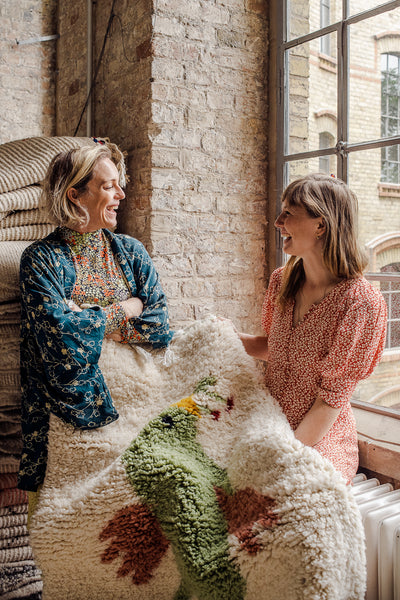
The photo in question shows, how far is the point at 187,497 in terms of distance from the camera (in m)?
1.47

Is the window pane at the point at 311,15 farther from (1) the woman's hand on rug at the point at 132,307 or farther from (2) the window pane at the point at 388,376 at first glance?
(1) the woman's hand on rug at the point at 132,307

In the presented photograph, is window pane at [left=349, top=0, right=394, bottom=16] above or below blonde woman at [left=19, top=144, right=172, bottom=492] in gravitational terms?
above

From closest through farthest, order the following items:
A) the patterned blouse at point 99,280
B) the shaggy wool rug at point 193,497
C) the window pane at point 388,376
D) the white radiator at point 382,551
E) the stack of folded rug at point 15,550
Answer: the shaggy wool rug at point 193,497
the white radiator at point 382,551
the patterned blouse at point 99,280
the stack of folded rug at point 15,550
the window pane at point 388,376

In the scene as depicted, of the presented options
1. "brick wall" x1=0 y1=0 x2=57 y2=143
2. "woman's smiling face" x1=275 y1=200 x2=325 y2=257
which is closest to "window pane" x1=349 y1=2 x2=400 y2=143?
"woman's smiling face" x1=275 y1=200 x2=325 y2=257

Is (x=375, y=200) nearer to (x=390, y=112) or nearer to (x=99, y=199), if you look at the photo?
(x=390, y=112)

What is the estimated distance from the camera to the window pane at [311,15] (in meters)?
2.31

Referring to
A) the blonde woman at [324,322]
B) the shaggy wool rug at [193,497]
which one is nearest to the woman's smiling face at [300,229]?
the blonde woman at [324,322]

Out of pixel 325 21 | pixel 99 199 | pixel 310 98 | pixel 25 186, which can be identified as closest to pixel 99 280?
pixel 99 199

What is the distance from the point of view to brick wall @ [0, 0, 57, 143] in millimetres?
3576

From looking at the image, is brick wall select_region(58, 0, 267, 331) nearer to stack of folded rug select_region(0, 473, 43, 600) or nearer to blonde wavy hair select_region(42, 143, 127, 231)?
blonde wavy hair select_region(42, 143, 127, 231)

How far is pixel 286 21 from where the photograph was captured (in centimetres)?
259

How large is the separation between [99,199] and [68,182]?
4.7 inches

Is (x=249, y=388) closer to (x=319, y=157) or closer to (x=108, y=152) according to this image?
(x=108, y=152)

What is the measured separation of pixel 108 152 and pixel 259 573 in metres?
1.45
